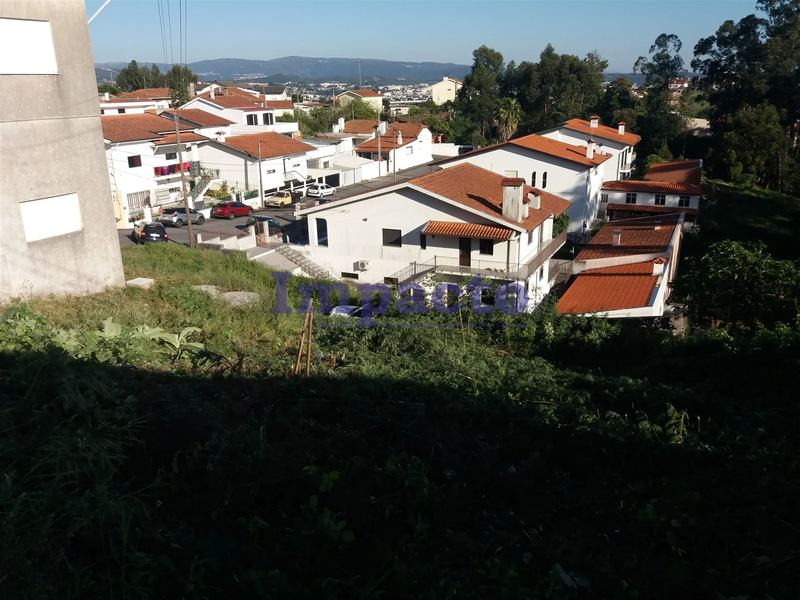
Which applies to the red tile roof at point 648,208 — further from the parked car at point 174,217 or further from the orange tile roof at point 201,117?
the orange tile roof at point 201,117

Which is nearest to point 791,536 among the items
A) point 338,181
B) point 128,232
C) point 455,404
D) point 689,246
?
point 455,404

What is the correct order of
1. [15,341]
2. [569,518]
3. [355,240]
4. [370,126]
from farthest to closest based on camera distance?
[370,126] → [355,240] → [15,341] → [569,518]

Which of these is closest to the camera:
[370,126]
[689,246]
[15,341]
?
[15,341]

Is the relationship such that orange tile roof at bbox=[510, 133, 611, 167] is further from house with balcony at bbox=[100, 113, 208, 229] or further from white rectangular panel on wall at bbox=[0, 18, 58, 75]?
white rectangular panel on wall at bbox=[0, 18, 58, 75]

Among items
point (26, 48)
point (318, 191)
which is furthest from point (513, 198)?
point (318, 191)

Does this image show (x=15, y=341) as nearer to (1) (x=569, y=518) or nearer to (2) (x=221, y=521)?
(2) (x=221, y=521)

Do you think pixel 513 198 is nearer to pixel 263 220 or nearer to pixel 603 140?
pixel 263 220

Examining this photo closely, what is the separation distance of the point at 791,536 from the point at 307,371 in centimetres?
589

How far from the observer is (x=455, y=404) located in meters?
7.38

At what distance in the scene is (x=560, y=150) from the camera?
106ft

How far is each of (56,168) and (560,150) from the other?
26.1 meters

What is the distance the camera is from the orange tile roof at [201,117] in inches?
1746

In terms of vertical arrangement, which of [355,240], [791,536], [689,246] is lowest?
[689,246]

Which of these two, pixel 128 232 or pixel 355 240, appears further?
pixel 128 232
